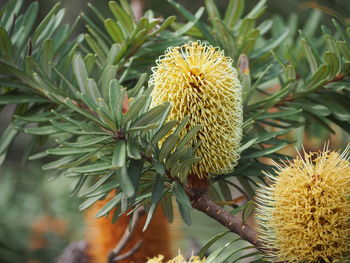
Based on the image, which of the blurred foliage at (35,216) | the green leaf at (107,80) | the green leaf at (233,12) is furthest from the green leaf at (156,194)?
the blurred foliage at (35,216)

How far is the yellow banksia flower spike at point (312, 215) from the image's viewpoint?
1.75 ft

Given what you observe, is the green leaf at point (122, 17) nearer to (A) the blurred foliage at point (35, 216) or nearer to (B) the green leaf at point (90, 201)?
(B) the green leaf at point (90, 201)

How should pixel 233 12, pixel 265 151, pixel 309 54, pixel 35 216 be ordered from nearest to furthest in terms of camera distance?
pixel 265 151 < pixel 309 54 < pixel 233 12 < pixel 35 216

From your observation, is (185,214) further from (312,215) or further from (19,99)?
(19,99)

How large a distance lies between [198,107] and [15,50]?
31 centimetres

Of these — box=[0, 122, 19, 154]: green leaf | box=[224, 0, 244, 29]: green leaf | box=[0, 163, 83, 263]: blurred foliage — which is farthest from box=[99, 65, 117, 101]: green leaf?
box=[0, 163, 83, 263]: blurred foliage

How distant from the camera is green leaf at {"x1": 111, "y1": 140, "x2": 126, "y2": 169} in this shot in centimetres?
54

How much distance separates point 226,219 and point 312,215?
86mm

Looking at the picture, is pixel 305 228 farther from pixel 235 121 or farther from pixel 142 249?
pixel 142 249

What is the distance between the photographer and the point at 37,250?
1455 millimetres

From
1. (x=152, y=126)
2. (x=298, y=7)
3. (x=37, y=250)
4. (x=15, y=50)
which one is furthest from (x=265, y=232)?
(x=37, y=250)

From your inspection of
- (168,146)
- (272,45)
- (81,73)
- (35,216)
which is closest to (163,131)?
(168,146)

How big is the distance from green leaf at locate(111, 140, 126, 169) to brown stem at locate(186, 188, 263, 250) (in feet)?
0.28

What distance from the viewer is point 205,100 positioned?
588mm
